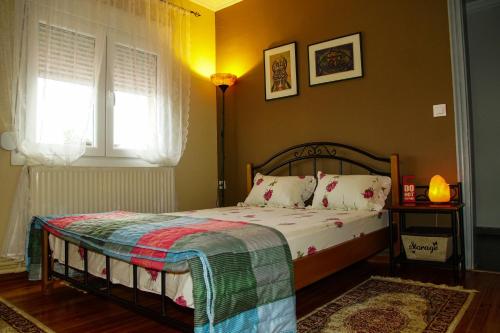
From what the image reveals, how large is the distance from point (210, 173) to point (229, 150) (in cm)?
36

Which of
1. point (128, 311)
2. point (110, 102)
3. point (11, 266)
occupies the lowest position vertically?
point (128, 311)

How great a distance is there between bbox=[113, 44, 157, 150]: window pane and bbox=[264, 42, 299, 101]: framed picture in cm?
122

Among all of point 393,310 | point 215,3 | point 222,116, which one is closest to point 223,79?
point 222,116

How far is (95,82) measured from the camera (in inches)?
119

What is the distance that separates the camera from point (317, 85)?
355 centimetres

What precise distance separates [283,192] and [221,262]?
194cm

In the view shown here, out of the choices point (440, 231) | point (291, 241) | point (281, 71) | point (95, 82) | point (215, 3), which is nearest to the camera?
point (291, 241)

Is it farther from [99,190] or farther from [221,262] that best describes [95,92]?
[221,262]

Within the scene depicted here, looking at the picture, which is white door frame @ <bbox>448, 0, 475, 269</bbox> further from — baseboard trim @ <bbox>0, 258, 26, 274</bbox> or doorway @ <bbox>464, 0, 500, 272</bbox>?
baseboard trim @ <bbox>0, 258, 26, 274</bbox>

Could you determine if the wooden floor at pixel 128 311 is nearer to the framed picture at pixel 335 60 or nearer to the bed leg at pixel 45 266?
the bed leg at pixel 45 266

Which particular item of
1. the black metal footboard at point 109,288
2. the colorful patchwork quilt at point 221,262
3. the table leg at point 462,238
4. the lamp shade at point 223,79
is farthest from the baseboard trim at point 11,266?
the table leg at point 462,238

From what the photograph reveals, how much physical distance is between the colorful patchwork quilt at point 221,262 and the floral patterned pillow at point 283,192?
1.42 meters

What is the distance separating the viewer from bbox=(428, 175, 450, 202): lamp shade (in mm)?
2582

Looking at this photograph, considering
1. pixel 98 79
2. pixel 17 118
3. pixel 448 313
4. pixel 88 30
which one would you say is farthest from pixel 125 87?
pixel 448 313
